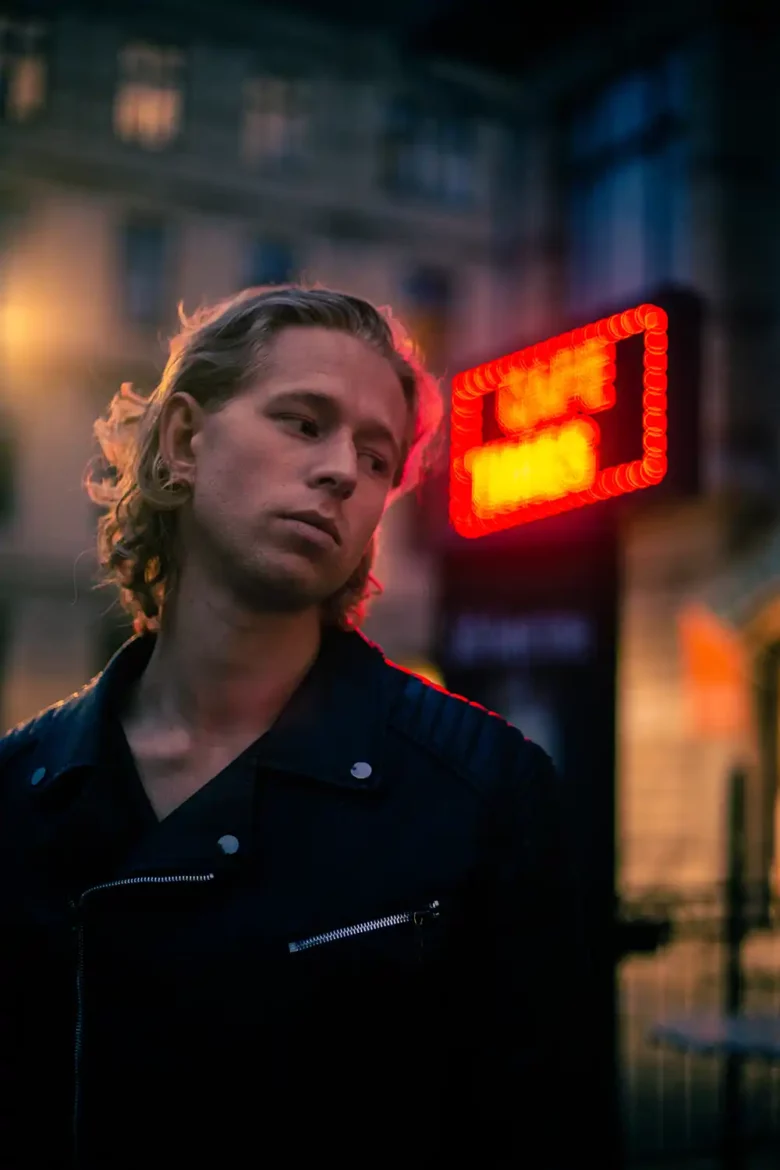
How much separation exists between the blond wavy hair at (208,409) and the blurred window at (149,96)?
1890cm

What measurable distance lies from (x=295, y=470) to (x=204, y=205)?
19.8 metres

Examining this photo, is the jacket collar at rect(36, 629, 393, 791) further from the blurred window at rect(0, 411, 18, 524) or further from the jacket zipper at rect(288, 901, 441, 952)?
the blurred window at rect(0, 411, 18, 524)

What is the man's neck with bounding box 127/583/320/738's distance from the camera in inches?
67.2

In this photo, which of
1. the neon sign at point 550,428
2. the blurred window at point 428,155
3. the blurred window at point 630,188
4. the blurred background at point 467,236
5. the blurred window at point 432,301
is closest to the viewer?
the neon sign at point 550,428

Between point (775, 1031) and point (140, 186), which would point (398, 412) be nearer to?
point (775, 1031)

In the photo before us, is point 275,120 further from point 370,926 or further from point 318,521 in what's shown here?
point 370,926

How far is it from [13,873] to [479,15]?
623 inches

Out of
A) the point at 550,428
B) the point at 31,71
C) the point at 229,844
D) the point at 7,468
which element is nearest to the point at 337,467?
the point at 229,844

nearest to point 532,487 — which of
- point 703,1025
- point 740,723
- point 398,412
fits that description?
point 703,1025

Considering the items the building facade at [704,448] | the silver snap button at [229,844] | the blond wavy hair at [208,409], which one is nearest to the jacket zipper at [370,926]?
the silver snap button at [229,844]

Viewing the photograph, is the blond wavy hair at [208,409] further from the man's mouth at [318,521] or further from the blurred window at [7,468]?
the blurred window at [7,468]

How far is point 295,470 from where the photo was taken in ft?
5.30

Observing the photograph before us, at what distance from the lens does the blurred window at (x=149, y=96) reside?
63.6ft

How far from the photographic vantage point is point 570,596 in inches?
261
